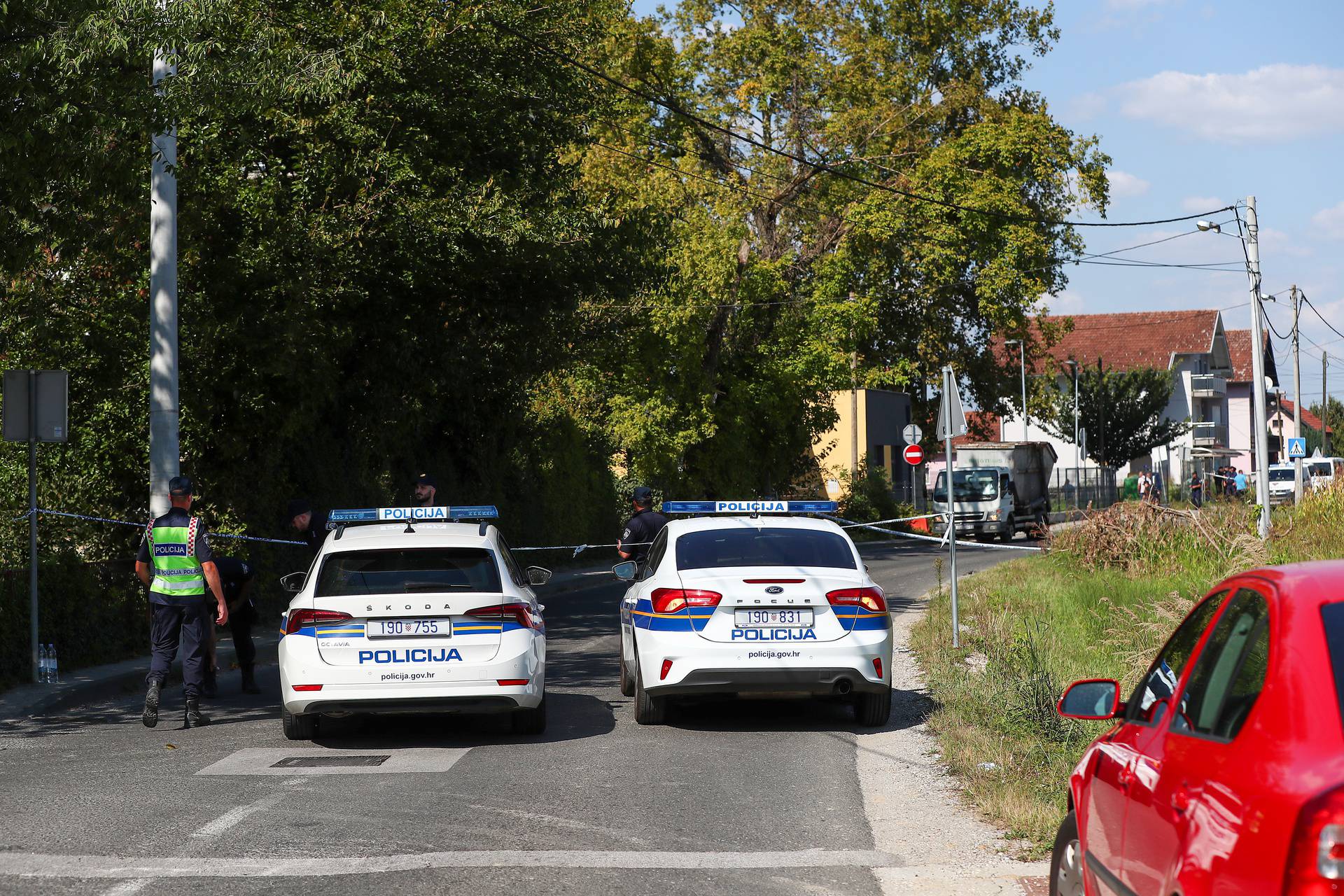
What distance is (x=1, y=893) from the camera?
6199 mm

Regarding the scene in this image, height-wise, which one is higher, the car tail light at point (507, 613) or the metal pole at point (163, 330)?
the metal pole at point (163, 330)

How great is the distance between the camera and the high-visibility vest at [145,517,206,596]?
37.4 ft

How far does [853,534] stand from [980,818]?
39700 millimetres

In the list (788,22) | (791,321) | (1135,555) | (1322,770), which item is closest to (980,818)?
(1322,770)

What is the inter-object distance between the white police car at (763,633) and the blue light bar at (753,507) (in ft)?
4.69

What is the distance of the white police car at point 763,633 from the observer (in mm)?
10672

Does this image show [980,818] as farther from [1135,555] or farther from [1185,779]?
[1135,555]

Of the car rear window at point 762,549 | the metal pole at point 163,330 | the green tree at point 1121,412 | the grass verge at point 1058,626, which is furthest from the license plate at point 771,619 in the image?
the green tree at point 1121,412

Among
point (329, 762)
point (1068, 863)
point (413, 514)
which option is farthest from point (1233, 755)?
point (413, 514)

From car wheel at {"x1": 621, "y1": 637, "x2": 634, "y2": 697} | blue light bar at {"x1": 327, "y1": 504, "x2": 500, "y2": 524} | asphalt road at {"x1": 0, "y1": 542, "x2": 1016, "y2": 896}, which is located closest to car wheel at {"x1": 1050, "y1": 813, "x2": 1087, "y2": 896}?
asphalt road at {"x1": 0, "y1": 542, "x2": 1016, "y2": 896}

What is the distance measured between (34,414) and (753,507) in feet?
21.3

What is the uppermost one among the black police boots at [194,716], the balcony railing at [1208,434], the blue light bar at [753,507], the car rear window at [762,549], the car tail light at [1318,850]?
the balcony railing at [1208,434]

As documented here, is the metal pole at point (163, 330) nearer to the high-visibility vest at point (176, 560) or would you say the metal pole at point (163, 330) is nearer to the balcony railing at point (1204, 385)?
the high-visibility vest at point (176, 560)

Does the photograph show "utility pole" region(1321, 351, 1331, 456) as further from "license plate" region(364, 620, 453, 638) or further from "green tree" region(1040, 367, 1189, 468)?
"license plate" region(364, 620, 453, 638)
